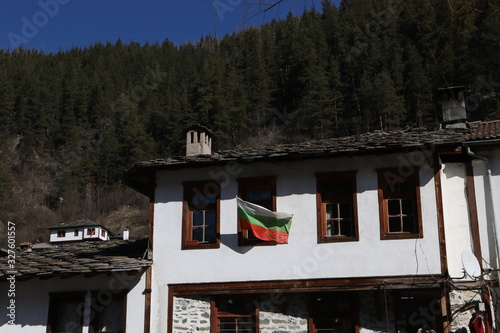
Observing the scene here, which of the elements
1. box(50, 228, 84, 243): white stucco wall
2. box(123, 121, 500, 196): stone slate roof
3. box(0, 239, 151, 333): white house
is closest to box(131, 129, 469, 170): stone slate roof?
box(123, 121, 500, 196): stone slate roof

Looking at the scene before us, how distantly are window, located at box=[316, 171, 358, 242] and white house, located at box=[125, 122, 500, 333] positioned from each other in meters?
0.03

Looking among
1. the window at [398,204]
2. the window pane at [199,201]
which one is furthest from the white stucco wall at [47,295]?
the window at [398,204]

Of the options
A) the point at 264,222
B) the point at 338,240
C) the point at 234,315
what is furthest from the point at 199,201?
the point at 338,240

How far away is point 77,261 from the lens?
1598 cm

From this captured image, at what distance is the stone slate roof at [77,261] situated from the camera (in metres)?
15.2

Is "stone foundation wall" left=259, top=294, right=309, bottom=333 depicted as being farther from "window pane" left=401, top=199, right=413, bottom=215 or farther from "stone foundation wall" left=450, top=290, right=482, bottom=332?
"stone foundation wall" left=450, top=290, right=482, bottom=332

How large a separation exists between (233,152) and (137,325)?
524 cm

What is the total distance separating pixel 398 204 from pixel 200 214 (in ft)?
16.9

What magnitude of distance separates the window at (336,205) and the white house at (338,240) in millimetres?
26

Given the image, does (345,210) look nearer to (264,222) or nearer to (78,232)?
(264,222)

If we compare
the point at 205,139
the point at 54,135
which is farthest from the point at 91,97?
the point at 205,139

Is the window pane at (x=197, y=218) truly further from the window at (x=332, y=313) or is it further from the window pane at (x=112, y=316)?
the window at (x=332, y=313)

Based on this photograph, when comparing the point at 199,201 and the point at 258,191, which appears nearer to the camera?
the point at 258,191

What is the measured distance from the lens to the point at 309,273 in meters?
14.9
